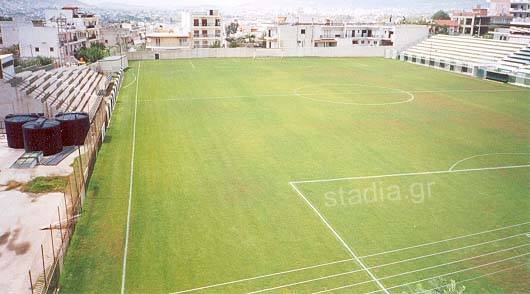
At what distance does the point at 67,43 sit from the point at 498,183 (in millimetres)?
67622

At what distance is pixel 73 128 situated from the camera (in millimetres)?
22156

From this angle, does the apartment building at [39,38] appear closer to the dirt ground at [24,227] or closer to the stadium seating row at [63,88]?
the stadium seating row at [63,88]

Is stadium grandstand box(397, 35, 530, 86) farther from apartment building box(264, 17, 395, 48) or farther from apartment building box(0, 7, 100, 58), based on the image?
apartment building box(0, 7, 100, 58)

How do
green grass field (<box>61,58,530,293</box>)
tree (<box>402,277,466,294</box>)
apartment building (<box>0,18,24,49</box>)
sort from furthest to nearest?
apartment building (<box>0,18,24,49</box>), green grass field (<box>61,58,530,293</box>), tree (<box>402,277,466,294</box>)

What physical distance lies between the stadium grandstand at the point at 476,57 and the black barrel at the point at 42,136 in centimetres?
4106

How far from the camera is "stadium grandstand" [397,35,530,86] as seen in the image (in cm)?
4578

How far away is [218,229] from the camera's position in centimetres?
1420

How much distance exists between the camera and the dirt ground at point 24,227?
38.4ft

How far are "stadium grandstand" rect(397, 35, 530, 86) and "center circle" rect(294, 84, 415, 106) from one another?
14118 mm

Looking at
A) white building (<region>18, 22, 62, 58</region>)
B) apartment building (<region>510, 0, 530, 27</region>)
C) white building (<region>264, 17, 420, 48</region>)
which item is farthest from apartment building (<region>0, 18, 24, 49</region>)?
apartment building (<region>510, 0, 530, 27</region>)

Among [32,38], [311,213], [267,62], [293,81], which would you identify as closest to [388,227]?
[311,213]

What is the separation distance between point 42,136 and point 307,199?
1290 cm

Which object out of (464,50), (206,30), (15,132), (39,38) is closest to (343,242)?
(15,132)

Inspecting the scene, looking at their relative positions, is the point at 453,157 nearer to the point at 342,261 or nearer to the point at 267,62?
the point at 342,261
